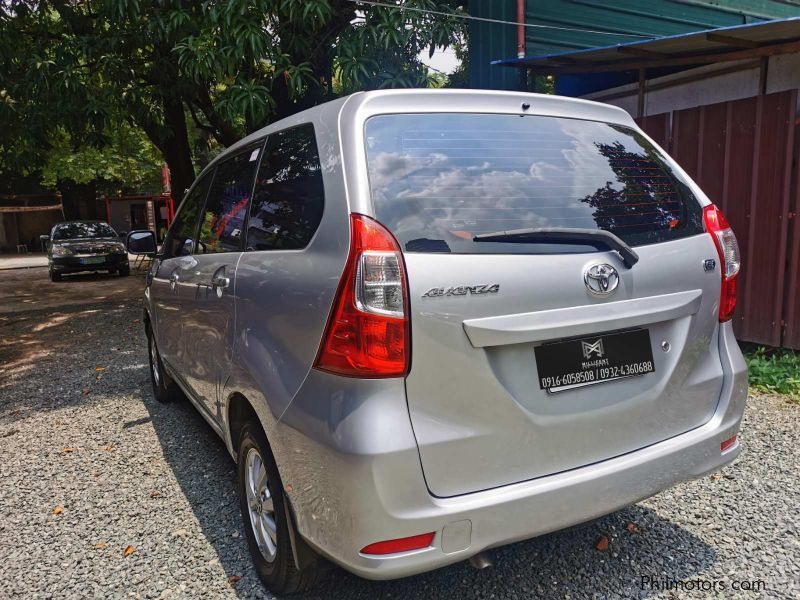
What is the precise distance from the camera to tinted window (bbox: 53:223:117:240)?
668 inches

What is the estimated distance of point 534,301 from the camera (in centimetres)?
202

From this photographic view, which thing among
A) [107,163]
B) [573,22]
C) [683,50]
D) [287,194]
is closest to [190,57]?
[287,194]

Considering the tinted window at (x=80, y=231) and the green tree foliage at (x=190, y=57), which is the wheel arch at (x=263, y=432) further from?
the tinted window at (x=80, y=231)

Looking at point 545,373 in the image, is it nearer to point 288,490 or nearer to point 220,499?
point 288,490

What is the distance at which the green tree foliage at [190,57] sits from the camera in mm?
6145

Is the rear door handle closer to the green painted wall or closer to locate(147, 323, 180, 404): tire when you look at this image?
locate(147, 323, 180, 404): tire

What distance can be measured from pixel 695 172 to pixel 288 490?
507cm

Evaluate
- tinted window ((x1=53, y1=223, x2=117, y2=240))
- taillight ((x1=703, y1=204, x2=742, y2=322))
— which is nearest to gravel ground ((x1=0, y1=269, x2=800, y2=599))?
taillight ((x1=703, y1=204, x2=742, y2=322))

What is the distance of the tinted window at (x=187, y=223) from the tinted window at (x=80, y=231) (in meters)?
14.5

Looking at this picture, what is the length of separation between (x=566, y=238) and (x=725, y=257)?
31.3 inches

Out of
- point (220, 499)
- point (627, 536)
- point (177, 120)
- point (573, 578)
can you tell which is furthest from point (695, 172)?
point (177, 120)

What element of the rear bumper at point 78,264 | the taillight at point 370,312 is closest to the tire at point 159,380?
the taillight at point 370,312

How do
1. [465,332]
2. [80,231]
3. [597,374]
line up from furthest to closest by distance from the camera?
[80,231], [597,374], [465,332]

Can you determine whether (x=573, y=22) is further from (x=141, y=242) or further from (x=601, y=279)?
(x=601, y=279)
